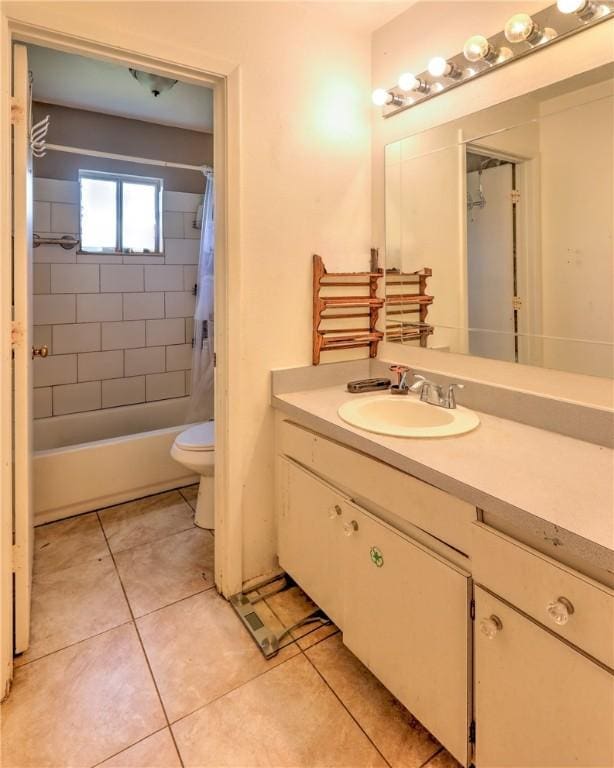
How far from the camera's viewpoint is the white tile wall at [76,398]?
2.98 m

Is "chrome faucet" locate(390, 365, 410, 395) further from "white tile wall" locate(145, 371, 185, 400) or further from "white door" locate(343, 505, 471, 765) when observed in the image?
"white tile wall" locate(145, 371, 185, 400)

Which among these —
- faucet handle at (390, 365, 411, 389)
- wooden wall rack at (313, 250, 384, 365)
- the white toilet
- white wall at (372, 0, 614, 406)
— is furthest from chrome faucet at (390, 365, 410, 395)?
the white toilet

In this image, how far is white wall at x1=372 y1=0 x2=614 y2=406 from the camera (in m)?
→ 1.28

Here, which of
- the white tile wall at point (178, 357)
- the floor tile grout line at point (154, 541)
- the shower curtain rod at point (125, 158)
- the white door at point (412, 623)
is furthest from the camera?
the white tile wall at point (178, 357)

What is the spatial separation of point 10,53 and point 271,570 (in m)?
1.98

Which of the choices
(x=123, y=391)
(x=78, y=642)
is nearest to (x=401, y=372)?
(x=78, y=642)

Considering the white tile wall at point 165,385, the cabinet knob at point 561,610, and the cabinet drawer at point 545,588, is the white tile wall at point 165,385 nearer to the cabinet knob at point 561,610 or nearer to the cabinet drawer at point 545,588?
the cabinet drawer at point 545,588

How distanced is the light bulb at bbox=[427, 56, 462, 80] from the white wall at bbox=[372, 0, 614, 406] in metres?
0.06

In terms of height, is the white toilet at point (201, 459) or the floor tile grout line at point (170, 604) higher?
the white toilet at point (201, 459)

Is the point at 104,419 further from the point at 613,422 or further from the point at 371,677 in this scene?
the point at 613,422

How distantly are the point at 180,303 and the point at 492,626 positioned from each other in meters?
2.97

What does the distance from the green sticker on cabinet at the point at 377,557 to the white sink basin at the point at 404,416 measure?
0.33 meters

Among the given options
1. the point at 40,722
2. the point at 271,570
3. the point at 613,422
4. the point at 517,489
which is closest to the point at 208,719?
the point at 40,722

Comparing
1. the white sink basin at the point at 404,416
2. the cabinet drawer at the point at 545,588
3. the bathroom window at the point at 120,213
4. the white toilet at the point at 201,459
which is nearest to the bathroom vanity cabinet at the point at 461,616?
the cabinet drawer at the point at 545,588
